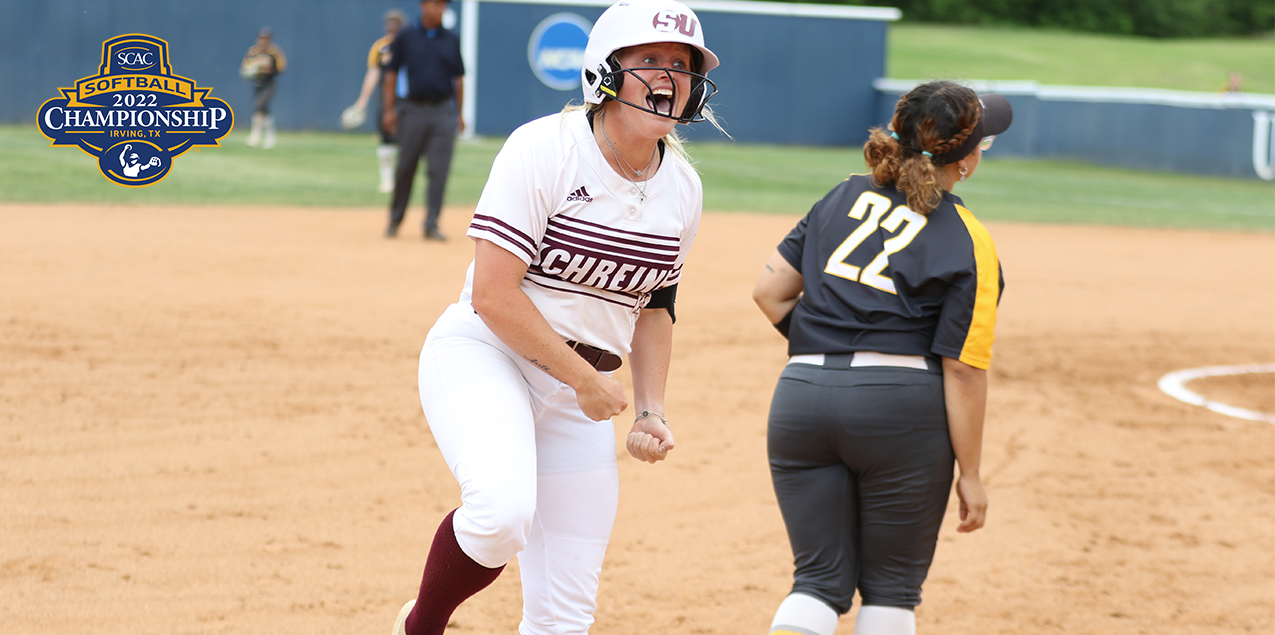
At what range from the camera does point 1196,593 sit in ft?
15.4

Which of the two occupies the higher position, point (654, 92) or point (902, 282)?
point (654, 92)

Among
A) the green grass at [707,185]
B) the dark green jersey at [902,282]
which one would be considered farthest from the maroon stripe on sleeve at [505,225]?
the green grass at [707,185]

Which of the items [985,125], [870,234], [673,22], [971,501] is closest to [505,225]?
[673,22]

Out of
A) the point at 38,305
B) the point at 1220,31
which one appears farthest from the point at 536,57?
the point at 1220,31

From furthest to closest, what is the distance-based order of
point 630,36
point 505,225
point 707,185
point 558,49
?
point 558,49
point 707,185
point 630,36
point 505,225

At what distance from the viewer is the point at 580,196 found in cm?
296

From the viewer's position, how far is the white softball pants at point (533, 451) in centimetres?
288

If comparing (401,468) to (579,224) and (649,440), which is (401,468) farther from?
(579,224)

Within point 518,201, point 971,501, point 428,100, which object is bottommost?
point 971,501

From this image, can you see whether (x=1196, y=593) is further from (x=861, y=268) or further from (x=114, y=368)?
(x=114, y=368)

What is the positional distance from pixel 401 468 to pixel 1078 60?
46968 mm

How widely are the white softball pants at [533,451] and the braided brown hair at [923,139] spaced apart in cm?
110

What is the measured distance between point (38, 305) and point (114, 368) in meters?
1.89

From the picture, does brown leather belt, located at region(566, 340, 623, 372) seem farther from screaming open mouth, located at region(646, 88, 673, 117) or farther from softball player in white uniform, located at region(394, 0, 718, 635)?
screaming open mouth, located at region(646, 88, 673, 117)
